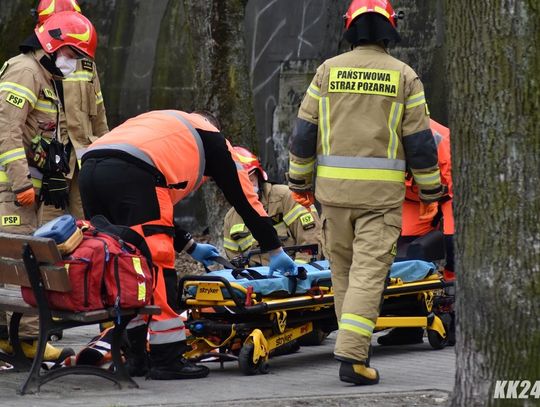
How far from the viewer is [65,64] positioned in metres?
7.75

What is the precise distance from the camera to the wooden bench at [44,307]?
619 centimetres

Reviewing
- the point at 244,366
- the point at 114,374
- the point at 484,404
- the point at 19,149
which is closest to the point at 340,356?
the point at 244,366

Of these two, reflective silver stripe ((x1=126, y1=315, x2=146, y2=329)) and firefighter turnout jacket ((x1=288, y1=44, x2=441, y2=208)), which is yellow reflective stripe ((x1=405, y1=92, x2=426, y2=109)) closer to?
firefighter turnout jacket ((x1=288, y1=44, x2=441, y2=208))

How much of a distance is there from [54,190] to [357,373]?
92.4 inches

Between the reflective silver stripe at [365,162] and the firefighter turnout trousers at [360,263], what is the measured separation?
24 centimetres

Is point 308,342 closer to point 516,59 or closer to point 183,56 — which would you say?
point 516,59

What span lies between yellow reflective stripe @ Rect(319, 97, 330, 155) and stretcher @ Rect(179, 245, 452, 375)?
3.10 ft

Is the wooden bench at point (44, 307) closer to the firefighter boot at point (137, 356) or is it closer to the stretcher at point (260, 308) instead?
the firefighter boot at point (137, 356)

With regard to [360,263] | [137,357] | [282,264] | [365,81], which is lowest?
[137,357]

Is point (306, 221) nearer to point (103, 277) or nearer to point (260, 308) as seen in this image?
point (260, 308)

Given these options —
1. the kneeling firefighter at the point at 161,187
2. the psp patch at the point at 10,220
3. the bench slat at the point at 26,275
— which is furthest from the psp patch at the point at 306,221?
the bench slat at the point at 26,275

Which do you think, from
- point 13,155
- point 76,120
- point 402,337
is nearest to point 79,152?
point 76,120

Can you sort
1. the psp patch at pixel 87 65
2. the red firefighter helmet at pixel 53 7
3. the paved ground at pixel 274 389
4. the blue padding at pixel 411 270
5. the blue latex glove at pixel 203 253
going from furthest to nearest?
the red firefighter helmet at pixel 53 7 < the psp patch at pixel 87 65 < the blue padding at pixel 411 270 < the blue latex glove at pixel 203 253 < the paved ground at pixel 274 389

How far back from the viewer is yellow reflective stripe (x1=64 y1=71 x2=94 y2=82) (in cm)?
796
